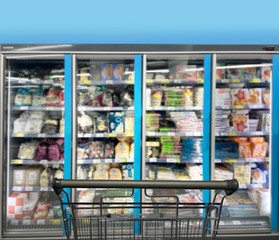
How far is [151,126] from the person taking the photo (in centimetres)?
272

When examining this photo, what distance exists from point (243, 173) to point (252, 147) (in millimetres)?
332

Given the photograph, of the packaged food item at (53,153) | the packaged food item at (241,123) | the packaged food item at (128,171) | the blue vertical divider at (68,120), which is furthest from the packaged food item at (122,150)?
the packaged food item at (241,123)

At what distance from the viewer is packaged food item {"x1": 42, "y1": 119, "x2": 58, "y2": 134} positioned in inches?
108

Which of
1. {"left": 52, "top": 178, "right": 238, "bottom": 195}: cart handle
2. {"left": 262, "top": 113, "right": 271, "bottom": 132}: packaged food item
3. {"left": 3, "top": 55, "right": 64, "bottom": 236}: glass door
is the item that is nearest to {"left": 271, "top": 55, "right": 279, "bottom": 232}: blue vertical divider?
{"left": 262, "top": 113, "right": 271, "bottom": 132}: packaged food item

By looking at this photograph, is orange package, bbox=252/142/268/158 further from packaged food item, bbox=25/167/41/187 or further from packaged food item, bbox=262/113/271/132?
packaged food item, bbox=25/167/41/187

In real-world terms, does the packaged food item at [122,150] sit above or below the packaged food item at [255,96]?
below

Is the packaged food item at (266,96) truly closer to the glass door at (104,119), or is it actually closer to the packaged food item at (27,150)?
the glass door at (104,119)

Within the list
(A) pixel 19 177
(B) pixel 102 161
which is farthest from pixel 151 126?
(A) pixel 19 177

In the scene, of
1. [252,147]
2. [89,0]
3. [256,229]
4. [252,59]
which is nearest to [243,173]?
[252,147]

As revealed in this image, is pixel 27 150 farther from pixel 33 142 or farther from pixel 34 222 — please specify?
pixel 34 222

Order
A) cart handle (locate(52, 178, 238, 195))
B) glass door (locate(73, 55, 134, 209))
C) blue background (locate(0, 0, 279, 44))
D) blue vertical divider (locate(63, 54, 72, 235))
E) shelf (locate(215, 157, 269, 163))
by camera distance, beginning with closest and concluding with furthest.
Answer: cart handle (locate(52, 178, 238, 195))
blue vertical divider (locate(63, 54, 72, 235))
shelf (locate(215, 157, 269, 163))
glass door (locate(73, 55, 134, 209))
blue background (locate(0, 0, 279, 44))

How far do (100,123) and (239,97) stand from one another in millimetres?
1695

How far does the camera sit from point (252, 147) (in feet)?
9.11

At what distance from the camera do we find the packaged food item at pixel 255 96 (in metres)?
2.74
